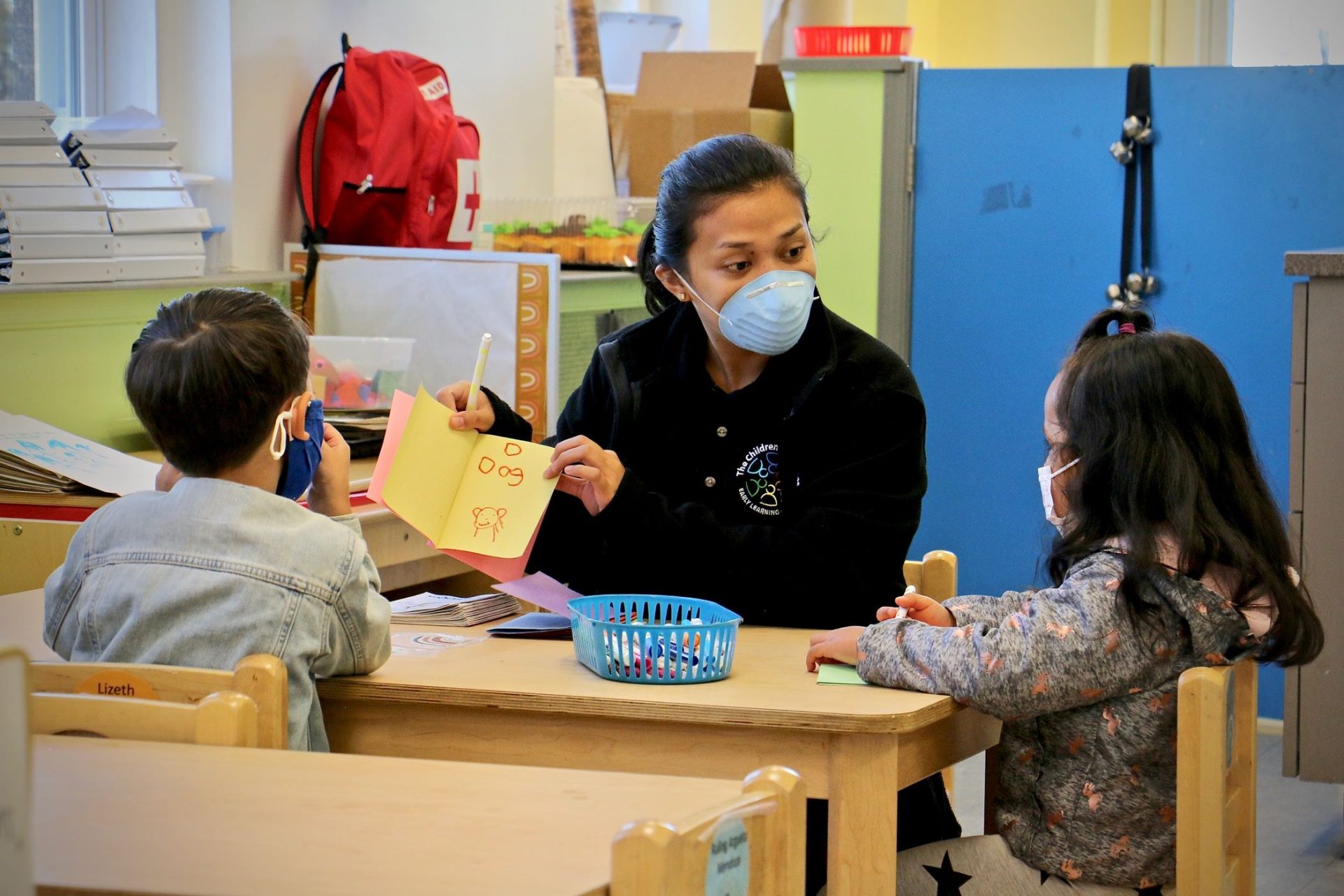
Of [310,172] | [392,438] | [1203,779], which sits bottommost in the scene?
[1203,779]

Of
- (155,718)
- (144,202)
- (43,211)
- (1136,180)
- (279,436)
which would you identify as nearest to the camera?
(155,718)

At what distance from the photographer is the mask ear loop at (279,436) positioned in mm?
1647

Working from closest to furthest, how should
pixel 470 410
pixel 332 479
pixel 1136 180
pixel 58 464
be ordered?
pixel 332 479, pixel 470 410, pixel 58 464, pixel 1136 180

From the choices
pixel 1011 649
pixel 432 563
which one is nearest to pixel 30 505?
pixel 432 563

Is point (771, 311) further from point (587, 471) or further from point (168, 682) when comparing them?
point (168, 682)

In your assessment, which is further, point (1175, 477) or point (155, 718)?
point (1175, 477)

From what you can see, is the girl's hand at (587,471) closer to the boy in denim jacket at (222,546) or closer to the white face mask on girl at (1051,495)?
the boy in denim jacket at (222,546)

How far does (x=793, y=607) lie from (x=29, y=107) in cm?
187

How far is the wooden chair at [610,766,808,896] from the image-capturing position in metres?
1.01

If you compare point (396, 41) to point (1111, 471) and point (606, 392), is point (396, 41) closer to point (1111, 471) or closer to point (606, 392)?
point (606, 392)

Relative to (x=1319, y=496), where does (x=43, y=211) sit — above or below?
above

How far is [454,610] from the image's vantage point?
6.55 ft

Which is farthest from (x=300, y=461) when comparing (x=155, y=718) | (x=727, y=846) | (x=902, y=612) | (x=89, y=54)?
(x=89, y=54)

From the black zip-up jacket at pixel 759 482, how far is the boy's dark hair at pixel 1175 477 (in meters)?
0.22
